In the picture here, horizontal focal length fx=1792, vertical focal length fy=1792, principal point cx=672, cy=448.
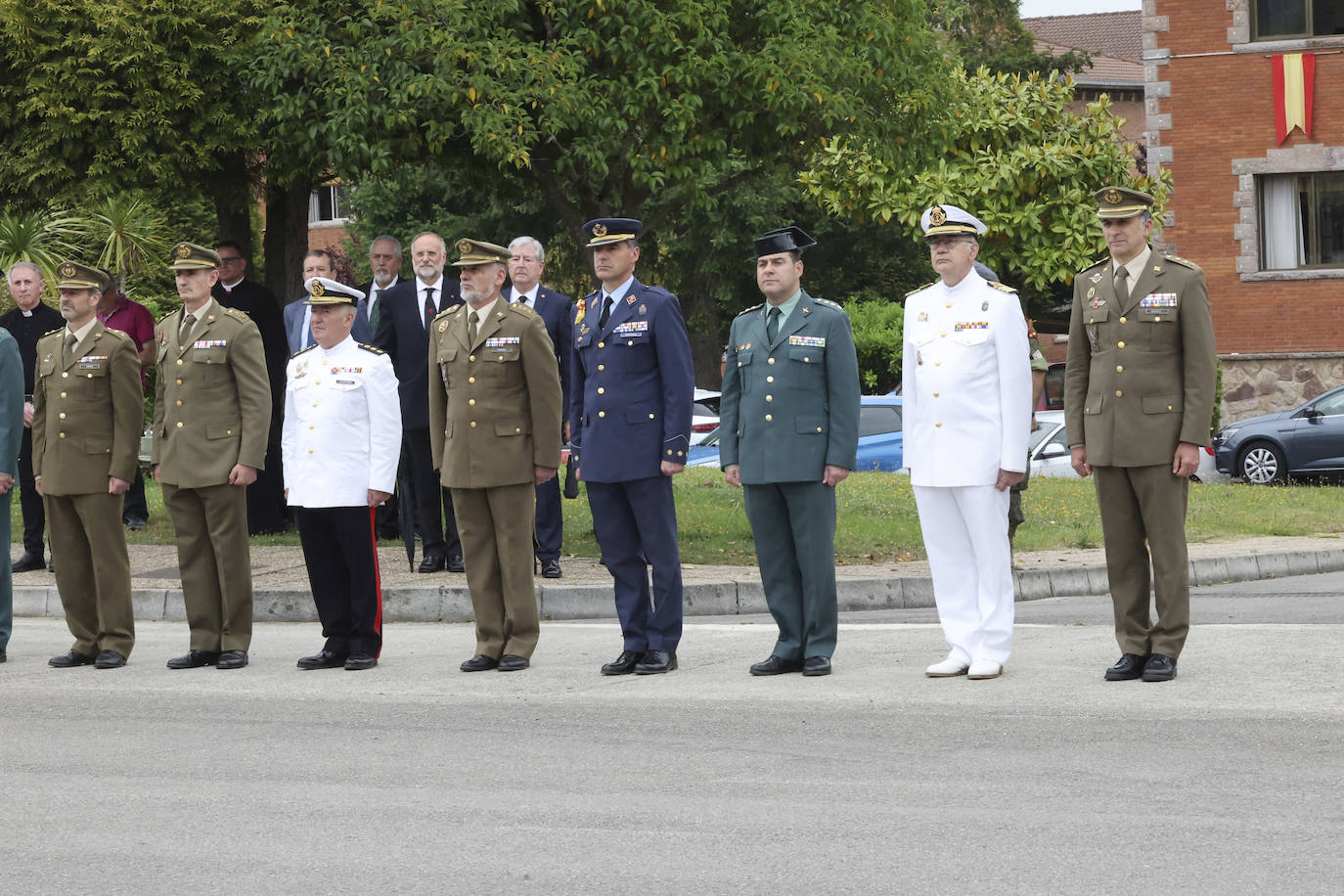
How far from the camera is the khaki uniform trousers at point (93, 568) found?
9.84m

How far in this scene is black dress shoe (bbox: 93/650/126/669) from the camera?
384 inches

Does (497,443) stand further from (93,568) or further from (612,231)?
(93,568)

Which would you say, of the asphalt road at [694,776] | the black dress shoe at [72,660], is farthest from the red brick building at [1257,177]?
the black dress shoe at [72,660]

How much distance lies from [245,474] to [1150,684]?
4687 millimetres

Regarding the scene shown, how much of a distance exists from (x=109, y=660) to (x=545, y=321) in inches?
153

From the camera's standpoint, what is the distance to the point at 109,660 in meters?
Answer: 9.74

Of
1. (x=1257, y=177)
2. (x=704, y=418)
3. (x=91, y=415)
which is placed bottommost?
(x=704, y=418)

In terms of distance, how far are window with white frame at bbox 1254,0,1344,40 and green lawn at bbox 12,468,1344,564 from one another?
462 inches

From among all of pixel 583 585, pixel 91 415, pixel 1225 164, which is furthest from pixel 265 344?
pixel 1225 164

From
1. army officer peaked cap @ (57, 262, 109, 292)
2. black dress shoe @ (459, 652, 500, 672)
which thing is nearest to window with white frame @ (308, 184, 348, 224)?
army officer peaked cap @ (57, 262, 109, 292)

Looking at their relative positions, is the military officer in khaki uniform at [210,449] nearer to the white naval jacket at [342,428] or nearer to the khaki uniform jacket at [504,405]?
the white naval jacket at [342,428]

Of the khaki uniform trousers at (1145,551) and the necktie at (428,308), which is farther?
the necktie at (428,308)

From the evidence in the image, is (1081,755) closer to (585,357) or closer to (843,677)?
(843,677)

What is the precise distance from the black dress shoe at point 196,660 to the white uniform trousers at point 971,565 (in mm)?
3948
